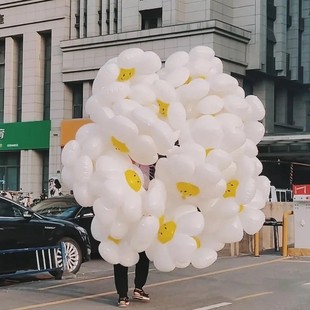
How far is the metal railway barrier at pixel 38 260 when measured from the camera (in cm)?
1204

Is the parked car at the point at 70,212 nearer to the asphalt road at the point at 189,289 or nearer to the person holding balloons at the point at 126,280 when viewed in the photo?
the asphalt road at the point at 189,289

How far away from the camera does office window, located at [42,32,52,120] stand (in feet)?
143

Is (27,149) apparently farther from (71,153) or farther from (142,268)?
(71,153)

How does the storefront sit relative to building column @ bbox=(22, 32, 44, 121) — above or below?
below

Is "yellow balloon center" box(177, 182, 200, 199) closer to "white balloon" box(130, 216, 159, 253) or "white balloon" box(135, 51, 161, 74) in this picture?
"white balloon" box(130, 216, 159, 253)

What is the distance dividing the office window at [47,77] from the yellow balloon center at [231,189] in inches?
1389

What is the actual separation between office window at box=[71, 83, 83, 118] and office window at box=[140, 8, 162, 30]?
5.48 m

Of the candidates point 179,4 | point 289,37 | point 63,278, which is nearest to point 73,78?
point 179,4

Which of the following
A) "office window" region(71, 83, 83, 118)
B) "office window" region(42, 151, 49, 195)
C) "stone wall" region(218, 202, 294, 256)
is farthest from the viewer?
"office window" region(42, 151, 49, 195)

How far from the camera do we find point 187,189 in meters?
8.47

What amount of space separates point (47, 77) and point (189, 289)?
3444cm

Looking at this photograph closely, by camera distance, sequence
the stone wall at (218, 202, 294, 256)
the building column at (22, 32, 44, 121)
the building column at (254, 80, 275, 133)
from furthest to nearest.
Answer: the building column at (22, 32, 44, 121) → the building column at (254, 80, 275, 133) → the stone wall at (218, 202, 294, 256)

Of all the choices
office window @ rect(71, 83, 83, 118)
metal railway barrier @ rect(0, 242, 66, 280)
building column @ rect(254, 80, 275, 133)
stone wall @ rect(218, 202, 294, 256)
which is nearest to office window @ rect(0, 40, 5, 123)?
office window @ rect(71, 83, 83, 118)

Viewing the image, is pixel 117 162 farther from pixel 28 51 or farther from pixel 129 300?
pixel 28 51
